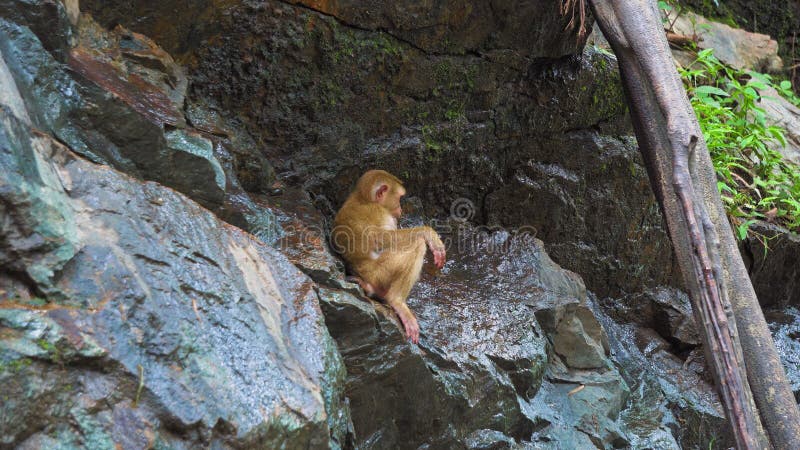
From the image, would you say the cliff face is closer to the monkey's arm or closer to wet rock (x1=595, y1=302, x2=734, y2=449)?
wet rock (x1=595, y1=302, x2=734, y2=449)

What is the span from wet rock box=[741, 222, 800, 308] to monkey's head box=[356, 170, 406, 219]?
13.6 feet

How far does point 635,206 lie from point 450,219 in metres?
1.97

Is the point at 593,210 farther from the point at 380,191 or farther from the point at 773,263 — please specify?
the point at 380,191

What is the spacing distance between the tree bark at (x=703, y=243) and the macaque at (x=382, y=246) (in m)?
1.60

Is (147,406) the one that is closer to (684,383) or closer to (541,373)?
(541,373)

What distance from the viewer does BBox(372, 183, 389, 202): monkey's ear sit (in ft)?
17.7

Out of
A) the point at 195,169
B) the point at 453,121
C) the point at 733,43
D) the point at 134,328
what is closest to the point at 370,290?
the point at 195,169

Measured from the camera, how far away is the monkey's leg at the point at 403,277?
492 cm

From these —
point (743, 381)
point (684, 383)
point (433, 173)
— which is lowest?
point (684, 383)

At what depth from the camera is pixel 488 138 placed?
6723 millimetres

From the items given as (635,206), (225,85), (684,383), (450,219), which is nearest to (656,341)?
(684,383)

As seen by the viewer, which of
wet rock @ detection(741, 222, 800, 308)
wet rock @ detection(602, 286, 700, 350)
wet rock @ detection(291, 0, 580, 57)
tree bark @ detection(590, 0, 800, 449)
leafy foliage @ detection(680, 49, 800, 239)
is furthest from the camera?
leafy foliage @ detection(680, 49, 800, 239)

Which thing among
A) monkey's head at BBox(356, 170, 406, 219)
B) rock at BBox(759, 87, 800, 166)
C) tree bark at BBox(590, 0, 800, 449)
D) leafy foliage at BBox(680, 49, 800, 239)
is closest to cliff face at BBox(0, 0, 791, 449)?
monkey's head at BBox(356, 170, 406, 219)

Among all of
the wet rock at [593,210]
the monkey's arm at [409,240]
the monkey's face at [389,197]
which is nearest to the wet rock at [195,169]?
the monkey's arm at [409,240]
